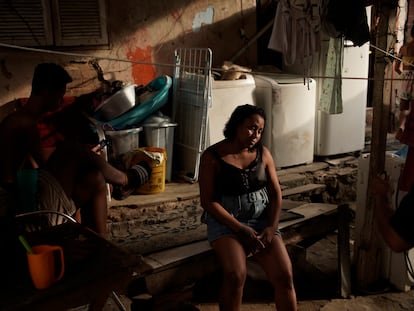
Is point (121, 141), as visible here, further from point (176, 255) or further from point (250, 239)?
point (250, 239)

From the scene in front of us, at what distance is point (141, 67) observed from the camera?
5.10 metres

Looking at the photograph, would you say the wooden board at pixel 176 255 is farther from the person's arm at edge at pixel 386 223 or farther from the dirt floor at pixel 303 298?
the person's arm at edge at pixel 386 223

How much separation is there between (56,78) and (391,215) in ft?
7.02

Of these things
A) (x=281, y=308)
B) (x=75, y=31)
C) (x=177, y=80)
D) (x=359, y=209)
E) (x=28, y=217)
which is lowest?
(x=281, y=308)

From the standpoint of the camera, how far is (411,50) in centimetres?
478

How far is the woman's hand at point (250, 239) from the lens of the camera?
285cm

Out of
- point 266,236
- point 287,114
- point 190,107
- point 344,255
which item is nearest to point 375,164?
point 344,255

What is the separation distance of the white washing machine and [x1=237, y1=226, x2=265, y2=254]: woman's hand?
2493 mm

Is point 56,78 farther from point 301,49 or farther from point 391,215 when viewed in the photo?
point 301,49

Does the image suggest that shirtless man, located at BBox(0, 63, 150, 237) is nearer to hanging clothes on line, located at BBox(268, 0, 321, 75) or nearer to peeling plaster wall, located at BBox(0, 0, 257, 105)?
peeling plaster wall, located at BBox(0, 0, 257, 105)

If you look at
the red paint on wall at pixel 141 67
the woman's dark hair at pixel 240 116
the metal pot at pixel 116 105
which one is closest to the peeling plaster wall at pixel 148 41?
the red paint on wall at pixel 141 67

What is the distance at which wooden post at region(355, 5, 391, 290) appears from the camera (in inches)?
126

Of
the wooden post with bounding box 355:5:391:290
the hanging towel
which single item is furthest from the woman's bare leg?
the hanging towel

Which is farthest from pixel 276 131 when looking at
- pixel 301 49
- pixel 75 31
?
pixel 75 31
